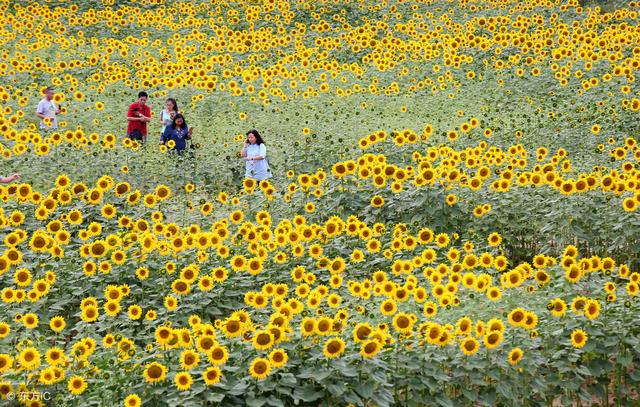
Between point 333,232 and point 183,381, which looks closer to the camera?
point 183,381

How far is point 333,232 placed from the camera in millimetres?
7895

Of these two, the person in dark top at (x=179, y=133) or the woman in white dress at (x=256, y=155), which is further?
the person in dark top at (x=179, y=133)

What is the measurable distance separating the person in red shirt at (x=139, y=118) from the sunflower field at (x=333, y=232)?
491mm

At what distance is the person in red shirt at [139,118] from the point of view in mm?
13523

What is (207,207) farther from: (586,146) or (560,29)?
(560,29)

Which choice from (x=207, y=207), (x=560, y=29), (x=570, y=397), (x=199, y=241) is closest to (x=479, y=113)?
(x=560, y=29)

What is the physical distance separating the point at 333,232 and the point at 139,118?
22.2 feet

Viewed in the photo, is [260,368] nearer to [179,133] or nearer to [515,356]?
[515,356]

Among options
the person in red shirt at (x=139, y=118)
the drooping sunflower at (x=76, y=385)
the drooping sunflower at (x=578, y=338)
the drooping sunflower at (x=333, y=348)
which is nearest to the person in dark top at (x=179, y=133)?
the person in red shirt at (x=139, y=118)

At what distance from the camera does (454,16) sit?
73.0 feet

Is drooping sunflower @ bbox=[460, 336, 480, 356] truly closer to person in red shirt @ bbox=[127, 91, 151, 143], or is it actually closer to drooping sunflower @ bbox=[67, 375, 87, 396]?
drooping sunflower @ bbox=[67, 375, 87, 396]

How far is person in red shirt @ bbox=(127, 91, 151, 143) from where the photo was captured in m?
13.5

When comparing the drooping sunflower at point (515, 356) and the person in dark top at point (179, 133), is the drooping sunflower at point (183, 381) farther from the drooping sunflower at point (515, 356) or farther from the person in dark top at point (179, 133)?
the person in dark top at point (179, 133)

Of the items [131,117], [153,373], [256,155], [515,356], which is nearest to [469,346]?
[515,356]
